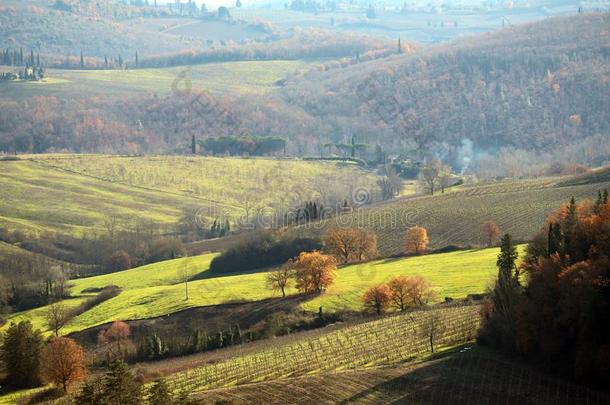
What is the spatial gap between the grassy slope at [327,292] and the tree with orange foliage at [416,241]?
4652mm

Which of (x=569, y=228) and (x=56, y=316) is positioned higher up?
(x=569, y=228)

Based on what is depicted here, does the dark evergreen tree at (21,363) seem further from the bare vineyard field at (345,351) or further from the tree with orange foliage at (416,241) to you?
the tree with orange foliage at (416,241)

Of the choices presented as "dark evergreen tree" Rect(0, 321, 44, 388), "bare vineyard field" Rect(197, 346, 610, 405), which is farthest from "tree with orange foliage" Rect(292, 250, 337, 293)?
"bare vineyard field" Rect(197, 346, 610, 405)

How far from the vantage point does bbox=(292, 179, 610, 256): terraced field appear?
10993 cm

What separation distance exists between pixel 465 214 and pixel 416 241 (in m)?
13.6

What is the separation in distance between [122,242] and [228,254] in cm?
3050

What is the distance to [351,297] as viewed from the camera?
285 ft

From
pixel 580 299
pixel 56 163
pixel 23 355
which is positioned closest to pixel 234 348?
pixel 23 355

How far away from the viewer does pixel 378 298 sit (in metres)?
82.5

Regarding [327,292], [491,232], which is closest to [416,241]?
[491,232]

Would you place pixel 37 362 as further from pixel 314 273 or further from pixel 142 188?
pixel 142 188

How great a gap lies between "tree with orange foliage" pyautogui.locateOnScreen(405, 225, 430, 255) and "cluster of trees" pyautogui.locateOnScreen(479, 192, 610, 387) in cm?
3798

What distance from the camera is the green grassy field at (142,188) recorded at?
15725 centimetres

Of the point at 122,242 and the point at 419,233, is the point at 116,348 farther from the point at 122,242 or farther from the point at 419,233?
the point at 122,242
